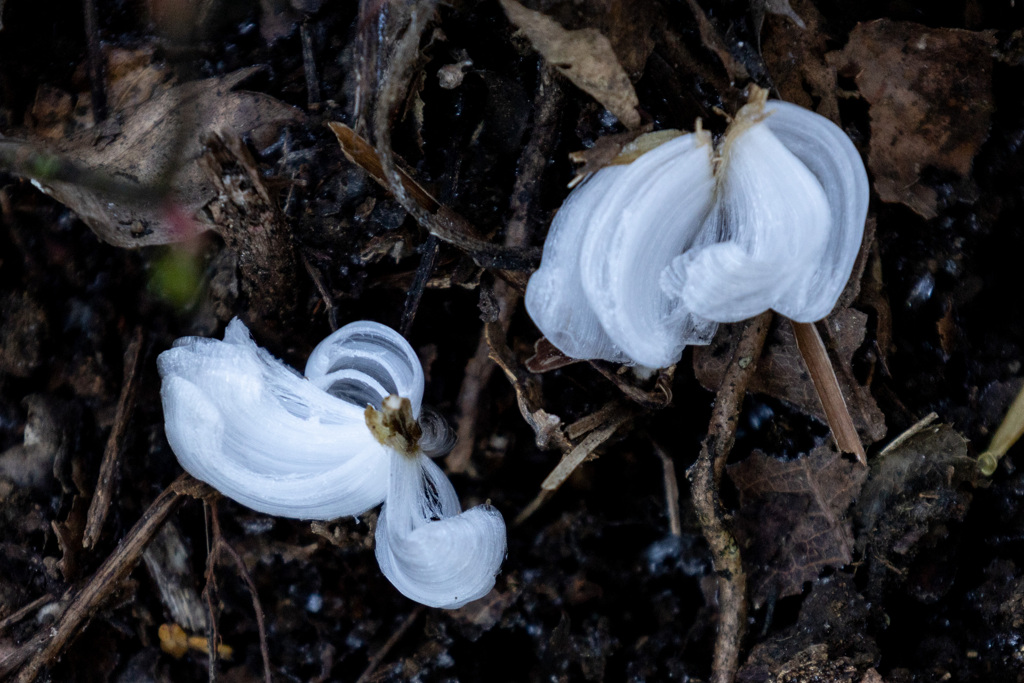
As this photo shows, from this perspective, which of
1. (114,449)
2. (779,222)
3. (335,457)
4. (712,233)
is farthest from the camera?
(114,449)

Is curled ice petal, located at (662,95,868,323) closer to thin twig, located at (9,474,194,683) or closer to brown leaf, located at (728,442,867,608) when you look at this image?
brown leaf, located at (728,442,867,608)

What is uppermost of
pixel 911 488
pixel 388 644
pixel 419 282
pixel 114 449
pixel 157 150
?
pixel 157 150

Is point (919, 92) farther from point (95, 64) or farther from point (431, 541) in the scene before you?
point (95, 64)

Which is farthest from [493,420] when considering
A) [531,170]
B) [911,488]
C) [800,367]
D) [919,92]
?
[919,92]

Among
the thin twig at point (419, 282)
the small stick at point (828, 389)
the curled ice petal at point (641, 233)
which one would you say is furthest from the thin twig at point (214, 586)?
the small stick at point (828, 389)

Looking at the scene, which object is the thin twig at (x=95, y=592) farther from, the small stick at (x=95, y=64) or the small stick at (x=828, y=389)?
the small stick at (x=828, y=389)

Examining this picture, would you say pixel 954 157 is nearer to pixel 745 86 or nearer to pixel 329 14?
pixel 745 86

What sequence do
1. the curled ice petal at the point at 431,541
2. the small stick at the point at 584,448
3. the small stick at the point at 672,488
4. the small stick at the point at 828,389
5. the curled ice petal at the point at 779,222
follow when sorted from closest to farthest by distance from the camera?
the curled ice petal at the point at 779,222
the curled ice petal at the point at 431,541
the small stick at the point at 828,389
the small stick at the point at 584,448
the small stick at the point at 672,488

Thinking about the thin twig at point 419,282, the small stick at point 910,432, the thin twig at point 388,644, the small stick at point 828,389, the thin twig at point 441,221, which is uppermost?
the thin twig at point 441,221
